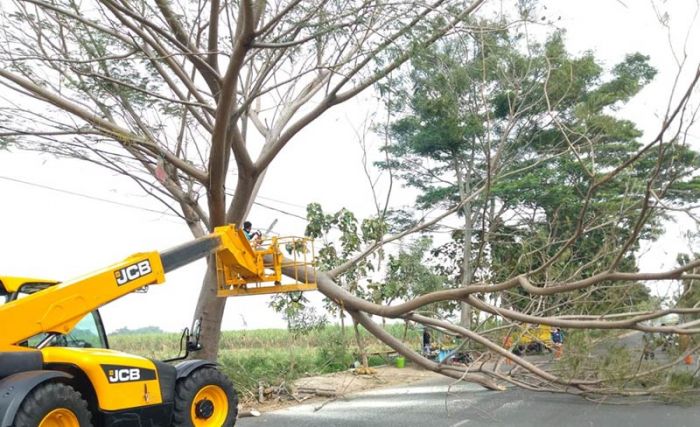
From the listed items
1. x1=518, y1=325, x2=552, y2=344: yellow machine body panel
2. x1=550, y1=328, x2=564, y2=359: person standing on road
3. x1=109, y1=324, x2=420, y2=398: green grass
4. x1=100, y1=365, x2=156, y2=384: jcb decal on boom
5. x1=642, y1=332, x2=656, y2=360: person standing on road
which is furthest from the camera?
x1=109, y1=324, x2=420, y2=398: green grass

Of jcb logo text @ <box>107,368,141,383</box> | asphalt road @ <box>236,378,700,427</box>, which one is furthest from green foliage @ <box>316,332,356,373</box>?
jcb logo text @ <box>107,368,141,383</box>

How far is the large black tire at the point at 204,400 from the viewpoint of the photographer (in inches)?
265

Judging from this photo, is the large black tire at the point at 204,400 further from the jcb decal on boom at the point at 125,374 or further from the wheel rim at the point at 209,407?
the jcb decal on boom at the point at 125,374

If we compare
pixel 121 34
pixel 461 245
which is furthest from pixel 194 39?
pixel 461 245

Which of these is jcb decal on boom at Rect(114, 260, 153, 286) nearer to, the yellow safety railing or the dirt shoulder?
the yellow safety railing

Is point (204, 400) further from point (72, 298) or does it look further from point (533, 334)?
point (533, 334)

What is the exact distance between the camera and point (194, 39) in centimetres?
1069

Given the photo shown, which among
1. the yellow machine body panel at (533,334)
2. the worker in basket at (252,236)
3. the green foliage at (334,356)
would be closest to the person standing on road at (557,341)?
the yellow machine body panel at (533,334)

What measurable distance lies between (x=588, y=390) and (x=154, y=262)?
6486 millimetres

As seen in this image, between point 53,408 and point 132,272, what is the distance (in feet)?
5.32

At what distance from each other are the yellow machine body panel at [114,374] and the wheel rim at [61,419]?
41cm

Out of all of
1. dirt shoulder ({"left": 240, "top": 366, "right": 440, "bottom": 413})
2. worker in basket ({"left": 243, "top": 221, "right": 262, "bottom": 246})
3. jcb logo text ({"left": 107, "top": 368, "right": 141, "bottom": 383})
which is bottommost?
dirt shoulder ({"left": 240, "top": 366, "right": 440, "bottom": 413})

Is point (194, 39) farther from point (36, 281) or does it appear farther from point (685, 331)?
point (685, 331)

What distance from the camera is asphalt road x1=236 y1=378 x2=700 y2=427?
372 inches
